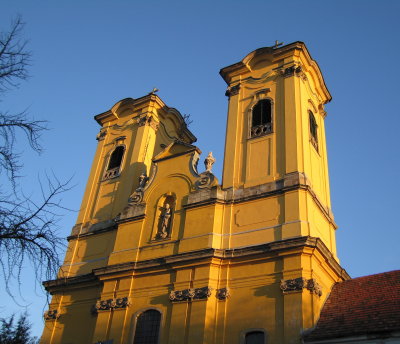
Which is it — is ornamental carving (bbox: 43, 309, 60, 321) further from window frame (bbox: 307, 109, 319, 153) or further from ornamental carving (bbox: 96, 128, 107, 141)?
window frame (bbox: 307, 109, 319, 153)

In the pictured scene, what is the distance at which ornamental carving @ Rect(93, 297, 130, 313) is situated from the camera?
1797 centimetres

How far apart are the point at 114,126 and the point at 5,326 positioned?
13.0m

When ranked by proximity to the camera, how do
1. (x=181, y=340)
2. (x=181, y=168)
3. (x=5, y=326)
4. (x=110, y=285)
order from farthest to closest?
(x=5, y=326) → (x=181, y=168) → (x=110, y=285) → (x=181, y=340)

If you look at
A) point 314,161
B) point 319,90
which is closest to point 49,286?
point 314,161

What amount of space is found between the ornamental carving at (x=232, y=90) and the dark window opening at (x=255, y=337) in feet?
37.9

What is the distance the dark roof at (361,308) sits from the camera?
13398 mm

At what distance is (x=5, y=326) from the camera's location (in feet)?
86.7

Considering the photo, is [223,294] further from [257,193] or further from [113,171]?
[113,171]

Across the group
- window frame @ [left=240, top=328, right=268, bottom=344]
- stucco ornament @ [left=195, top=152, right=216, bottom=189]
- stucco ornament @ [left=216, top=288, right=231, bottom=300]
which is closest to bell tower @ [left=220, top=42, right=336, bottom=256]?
stucco ornament @ [left=195, top=152, right=216, bottom=189]

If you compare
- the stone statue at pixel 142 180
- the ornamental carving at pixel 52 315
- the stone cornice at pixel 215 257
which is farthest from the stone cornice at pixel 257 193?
Result: the ornamental carving at pixel 52 315

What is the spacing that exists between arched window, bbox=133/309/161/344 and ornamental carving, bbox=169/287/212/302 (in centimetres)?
97

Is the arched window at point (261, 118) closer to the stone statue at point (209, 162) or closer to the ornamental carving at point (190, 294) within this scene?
the stone statue at point (209, 162)

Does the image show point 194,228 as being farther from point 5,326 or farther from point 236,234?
point 5,326

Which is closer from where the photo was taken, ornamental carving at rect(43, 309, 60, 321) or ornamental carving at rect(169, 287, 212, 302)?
ornamental carving at rect(169, 287, 212, 302)
